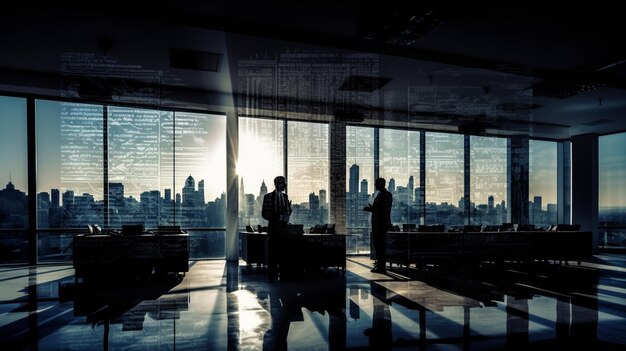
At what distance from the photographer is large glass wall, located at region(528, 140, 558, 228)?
11383 mm

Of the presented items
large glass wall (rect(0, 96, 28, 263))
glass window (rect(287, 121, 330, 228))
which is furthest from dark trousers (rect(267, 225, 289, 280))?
large glass wall (rect(0, 96, 28, 263))

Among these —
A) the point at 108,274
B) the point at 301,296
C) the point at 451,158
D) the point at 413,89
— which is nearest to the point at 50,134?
the point at 108,274

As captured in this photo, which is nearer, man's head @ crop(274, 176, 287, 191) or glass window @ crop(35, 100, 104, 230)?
man's head @ crop(274, 176, 287, 191)

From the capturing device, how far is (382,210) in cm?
654

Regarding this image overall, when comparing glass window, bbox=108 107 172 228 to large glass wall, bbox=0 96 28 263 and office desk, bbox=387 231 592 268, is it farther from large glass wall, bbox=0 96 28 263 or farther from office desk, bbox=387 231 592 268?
office desk, bbox=387 231 592 268

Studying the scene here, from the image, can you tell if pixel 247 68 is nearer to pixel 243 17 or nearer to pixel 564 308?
pixel 243 17

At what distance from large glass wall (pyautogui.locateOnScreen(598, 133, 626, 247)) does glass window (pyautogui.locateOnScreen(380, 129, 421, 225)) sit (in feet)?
19.1

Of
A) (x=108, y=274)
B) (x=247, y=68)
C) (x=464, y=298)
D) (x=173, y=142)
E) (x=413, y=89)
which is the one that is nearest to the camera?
(x=464, y=298)

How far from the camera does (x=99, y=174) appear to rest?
776 centimetres

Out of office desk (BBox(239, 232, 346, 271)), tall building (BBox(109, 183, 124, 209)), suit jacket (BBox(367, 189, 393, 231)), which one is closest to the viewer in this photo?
office desk (BBox(239, 232, 346, 271))

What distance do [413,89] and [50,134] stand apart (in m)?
7.86

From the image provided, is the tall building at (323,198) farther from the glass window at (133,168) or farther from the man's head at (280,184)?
the glass window at (133,168)

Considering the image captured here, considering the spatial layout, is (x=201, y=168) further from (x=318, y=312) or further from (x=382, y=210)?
(x=318, y=312)

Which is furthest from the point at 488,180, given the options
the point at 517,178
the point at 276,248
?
the point at 276,248
